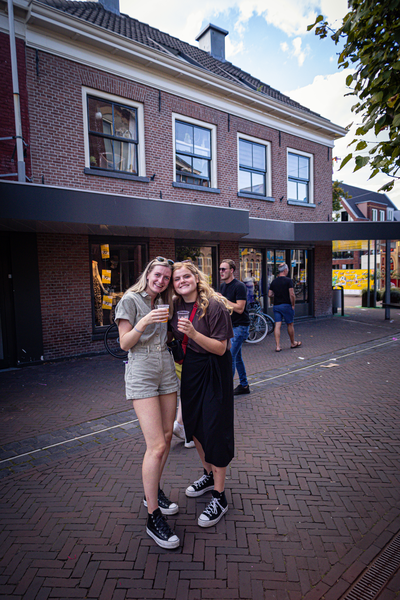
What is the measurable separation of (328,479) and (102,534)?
190 cm

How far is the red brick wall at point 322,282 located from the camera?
13680 mm

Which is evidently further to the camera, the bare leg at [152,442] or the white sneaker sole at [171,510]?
the white sneaker sole at [171,510]

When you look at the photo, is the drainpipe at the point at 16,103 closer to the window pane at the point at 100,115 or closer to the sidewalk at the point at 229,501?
the window pane at the point at 100,115

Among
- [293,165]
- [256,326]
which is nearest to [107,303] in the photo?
[256,326]

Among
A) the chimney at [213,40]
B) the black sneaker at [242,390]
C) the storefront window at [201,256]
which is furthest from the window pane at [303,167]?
the black sneaker at [242,390]

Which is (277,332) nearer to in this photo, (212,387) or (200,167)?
(200,167)

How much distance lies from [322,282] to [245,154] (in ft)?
18.9

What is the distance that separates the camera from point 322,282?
547 inches

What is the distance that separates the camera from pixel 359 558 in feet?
7.42

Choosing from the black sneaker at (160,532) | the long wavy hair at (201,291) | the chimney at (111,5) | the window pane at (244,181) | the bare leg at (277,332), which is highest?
the chimney at (111,5)

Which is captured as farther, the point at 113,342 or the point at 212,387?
the point at 113,342

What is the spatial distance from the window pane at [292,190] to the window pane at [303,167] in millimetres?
518

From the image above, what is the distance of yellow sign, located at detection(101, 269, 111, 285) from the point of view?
8570 mm

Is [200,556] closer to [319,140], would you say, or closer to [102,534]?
[102,534]
